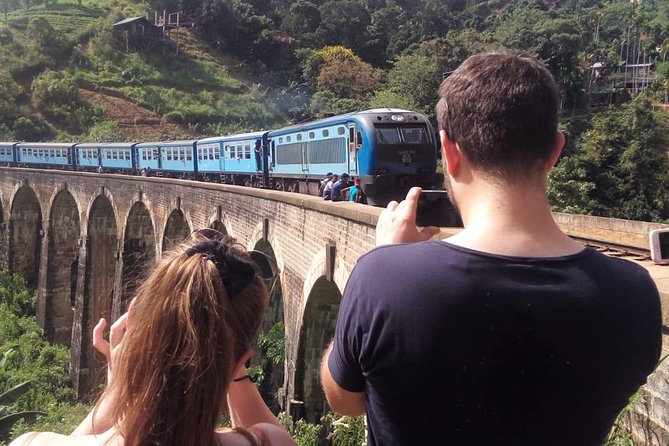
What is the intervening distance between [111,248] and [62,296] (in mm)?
4247

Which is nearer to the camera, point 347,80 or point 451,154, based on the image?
point 451,154

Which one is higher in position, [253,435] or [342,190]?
[342,190]

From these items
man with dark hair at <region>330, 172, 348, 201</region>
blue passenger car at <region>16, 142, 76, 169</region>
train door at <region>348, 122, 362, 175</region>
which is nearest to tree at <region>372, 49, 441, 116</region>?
blue passenger car at <region>16, 142, 76, 169</region>

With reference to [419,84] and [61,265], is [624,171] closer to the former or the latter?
[419,84]

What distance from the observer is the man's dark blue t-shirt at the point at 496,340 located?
1442mm

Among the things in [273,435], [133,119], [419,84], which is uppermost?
[133,119]

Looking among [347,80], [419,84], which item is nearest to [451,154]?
[419,84]

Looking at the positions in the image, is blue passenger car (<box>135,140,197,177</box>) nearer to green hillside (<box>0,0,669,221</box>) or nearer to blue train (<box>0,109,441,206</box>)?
blue train (<box>0,109,441,206</box>)

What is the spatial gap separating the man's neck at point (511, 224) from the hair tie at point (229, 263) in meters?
0.63

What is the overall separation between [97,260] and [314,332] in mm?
16644

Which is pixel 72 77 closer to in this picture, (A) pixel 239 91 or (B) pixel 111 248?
(A) pixel 239 91

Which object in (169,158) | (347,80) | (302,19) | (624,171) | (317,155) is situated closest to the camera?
(317,155)

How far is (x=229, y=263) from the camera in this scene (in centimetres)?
180

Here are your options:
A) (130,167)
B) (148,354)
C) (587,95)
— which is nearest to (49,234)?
(130,167)
